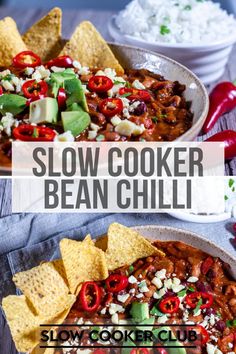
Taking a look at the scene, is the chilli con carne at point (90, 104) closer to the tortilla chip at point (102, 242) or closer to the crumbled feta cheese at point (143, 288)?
the tortilla chip at point (102, 242)

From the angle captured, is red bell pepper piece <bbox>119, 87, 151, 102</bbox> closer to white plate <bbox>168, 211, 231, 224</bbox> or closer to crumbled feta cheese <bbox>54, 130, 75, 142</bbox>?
crumbled feta cheese <bbox>54, 130, 75, 142</bbox>

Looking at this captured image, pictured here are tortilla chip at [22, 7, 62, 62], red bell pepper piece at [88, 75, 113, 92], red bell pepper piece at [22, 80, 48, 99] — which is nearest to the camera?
red bell pepper piece at [22, 80, 48, 99]

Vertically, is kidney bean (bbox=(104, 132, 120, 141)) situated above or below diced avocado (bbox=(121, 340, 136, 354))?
above

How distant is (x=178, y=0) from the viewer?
15.2ft

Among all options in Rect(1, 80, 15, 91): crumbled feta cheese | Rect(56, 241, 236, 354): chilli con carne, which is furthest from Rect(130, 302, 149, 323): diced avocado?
Rect(1, 80, 15, 91): crumbled feta cheese

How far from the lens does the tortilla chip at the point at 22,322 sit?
241 cm

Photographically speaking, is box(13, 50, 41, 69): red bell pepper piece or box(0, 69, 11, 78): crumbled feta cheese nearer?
box(0, 69, 11, 78): crumbled feta cheese

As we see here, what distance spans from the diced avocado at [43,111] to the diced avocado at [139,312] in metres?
0.85

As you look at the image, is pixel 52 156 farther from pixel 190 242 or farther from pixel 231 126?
pixel 231 126

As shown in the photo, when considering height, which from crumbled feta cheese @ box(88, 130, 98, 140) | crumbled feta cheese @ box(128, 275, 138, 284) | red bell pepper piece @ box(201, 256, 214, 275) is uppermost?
crumbled feta cheese @ box(88, 130, 98, 140)

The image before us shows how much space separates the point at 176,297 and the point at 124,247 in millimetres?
319

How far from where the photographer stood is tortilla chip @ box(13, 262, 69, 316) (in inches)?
99.6

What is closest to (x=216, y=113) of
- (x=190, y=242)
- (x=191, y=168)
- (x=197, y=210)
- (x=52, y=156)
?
(x=191, y=168)

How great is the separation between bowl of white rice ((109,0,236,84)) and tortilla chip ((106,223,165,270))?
173 centimetres
